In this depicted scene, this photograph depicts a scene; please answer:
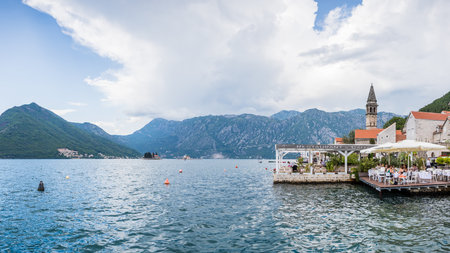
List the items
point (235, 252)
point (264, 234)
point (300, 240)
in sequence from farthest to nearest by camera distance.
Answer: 1. point (264, 234)
2. point (300, 240)
3. point (235, 252)

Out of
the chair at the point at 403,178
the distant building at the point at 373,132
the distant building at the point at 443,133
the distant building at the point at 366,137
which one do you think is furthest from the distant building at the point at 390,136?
the chair at the point at 403,178

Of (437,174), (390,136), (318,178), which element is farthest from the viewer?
(390,136)

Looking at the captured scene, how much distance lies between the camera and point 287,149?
44156 millimetres

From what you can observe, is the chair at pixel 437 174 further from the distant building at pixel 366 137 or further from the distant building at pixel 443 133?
the distant building at pixel 366 137

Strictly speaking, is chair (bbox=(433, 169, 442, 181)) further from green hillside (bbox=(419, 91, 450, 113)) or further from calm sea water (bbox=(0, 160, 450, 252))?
green hillside (bbox=(419, 91, 450, 113))

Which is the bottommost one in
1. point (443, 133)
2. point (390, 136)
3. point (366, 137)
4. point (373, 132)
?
point (390, 136)

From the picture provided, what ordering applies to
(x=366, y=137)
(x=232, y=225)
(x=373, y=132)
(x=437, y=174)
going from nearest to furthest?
1. (x=232, y=225)
2. (x=437, y=174)
3. (x=366, y=137)
4. (x=373, y=132)

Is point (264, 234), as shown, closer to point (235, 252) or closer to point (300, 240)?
point (300, 240)

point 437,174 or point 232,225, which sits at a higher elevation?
point 437,174

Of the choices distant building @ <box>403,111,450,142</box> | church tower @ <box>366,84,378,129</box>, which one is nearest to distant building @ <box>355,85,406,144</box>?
church tower @ <box>366,84,378,129</box>

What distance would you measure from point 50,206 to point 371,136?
9106 centimetres

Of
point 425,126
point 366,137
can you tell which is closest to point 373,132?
point 366,137

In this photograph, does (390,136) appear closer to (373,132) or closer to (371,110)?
(373,132)

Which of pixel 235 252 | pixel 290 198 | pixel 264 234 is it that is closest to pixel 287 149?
pixel 290 198
